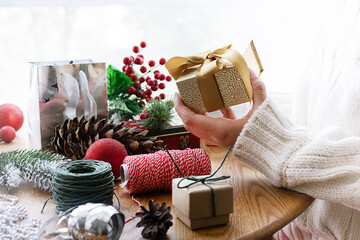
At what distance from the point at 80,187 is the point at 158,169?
0.61 feet

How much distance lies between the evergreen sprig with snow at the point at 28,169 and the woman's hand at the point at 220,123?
1.01 feet

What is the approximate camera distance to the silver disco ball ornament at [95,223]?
60cm

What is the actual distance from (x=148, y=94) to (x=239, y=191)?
570 millimetres

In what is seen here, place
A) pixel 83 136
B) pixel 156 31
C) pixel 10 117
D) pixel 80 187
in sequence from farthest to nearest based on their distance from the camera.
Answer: pixel 156 31, pixel 10 117, pixel 83 136, pixel 80 187

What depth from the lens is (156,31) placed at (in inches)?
76.6

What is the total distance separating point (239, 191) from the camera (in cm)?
88

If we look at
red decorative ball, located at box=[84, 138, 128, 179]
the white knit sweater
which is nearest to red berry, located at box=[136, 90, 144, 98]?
red decorative ball, located at box=[84, 138, 128, 179]

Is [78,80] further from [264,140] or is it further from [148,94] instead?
[264,140]

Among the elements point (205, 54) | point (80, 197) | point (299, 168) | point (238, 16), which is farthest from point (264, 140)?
point (238, 16)

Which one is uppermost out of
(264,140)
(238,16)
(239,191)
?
(238,16)

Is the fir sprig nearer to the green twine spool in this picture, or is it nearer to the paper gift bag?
the paper gift bag

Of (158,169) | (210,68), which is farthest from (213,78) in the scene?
(158,169)

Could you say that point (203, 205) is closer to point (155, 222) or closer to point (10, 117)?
point (155, 222)

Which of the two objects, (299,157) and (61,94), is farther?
(61,94)
